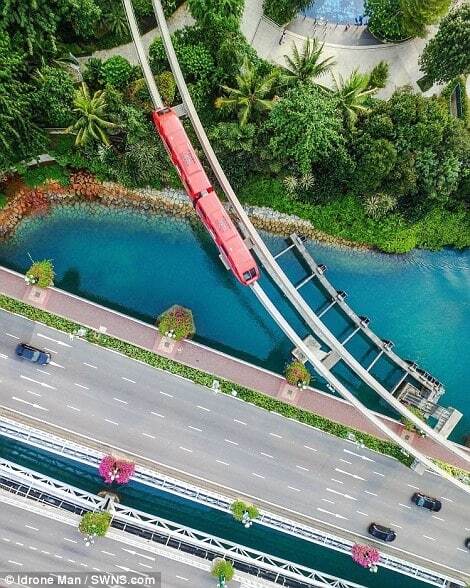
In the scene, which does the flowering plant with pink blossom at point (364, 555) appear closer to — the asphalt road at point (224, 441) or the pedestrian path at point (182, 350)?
the asphalt road at point (224, 441)

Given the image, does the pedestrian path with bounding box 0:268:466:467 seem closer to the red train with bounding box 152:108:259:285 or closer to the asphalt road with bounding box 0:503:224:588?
the red train with bounding box 152:108:259:285

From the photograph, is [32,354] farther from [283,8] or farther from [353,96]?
[283,8]

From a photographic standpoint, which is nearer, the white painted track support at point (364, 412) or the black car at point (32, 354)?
the white painted track support at point (364, 412)

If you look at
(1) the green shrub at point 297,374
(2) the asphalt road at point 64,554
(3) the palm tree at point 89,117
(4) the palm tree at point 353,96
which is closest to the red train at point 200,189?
(3) the palm tree at point 89,117

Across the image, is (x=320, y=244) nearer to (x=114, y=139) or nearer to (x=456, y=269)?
(x=456, y=269)

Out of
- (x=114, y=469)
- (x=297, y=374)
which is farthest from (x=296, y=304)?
(x=114, y=469)

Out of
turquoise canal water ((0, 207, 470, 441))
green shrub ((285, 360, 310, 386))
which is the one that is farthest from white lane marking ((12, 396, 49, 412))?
green shrub ((285, 360, 310, 386))

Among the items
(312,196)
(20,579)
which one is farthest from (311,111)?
(20,579)

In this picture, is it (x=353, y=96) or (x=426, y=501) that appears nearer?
(x=353, y=96)
